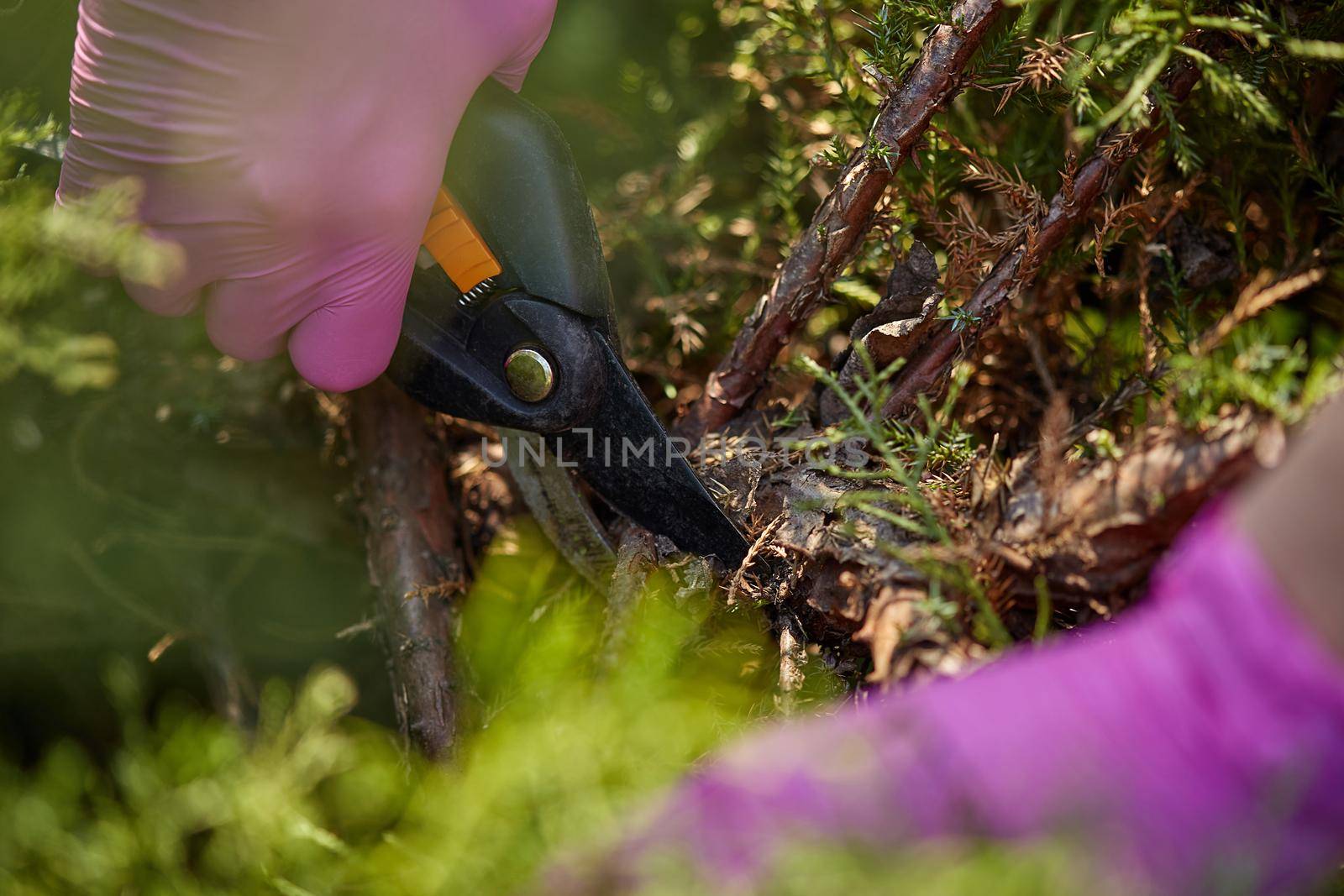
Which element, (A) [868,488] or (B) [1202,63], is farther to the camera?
(A) [868,488]

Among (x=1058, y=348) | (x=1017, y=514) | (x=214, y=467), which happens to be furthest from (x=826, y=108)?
(x=214, y=467)

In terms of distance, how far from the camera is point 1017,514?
936 millimetres

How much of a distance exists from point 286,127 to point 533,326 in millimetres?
351

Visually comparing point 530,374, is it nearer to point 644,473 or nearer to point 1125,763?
point 644,473

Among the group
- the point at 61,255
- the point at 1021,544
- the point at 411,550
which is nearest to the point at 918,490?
the point at 1021,544

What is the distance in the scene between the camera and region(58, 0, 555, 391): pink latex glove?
0.99 m

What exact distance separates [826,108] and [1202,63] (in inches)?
28.3

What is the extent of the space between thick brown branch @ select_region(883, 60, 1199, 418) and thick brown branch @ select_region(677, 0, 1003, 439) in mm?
169

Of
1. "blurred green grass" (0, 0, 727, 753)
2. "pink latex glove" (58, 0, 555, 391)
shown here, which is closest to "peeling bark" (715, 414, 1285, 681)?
"pink latex glove" (58, 0, 555, 391)

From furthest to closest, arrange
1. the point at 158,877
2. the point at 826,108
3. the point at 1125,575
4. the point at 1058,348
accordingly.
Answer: the point at 826,108
the point at 1058,348
the point at 158,877
the point at 1125,575

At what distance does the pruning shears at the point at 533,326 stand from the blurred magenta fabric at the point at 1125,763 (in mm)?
421

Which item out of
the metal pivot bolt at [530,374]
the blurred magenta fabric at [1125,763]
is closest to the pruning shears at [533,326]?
the metal pivot bolt at [530,374]

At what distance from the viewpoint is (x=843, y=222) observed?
1172mm

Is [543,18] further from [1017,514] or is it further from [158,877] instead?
[158,877]
